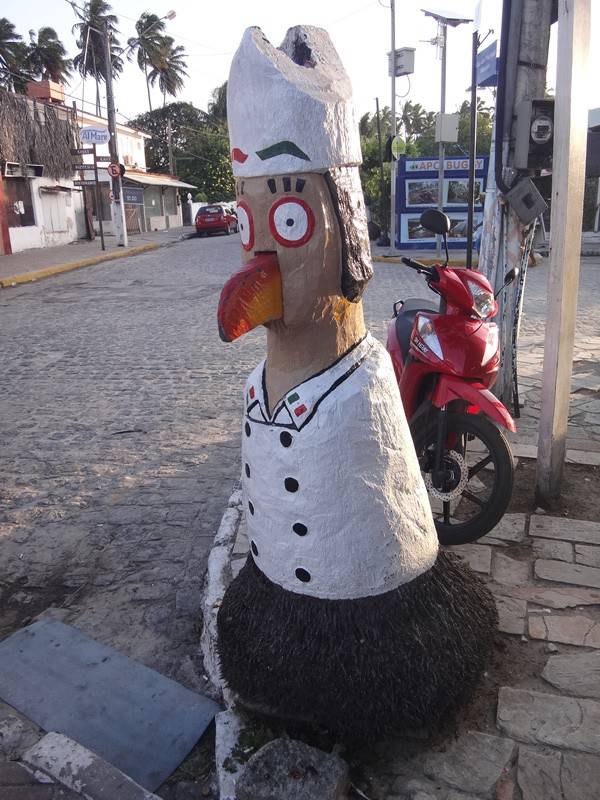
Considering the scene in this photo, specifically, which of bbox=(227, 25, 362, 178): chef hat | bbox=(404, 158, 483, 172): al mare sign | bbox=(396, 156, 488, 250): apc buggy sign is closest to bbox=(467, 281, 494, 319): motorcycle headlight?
bbox=(227, 25, 362, 178): chef hat

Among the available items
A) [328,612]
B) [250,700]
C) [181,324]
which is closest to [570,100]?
[328,612]

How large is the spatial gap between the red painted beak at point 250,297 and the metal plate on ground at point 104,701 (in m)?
1.50

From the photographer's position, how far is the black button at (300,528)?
1970mm

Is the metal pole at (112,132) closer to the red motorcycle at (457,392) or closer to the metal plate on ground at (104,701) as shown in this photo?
the red motorcycle at (457,392)

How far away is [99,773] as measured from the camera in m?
2.16

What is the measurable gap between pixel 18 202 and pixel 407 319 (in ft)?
70.6

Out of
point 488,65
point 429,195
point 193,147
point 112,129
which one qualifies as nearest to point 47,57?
point 193,147

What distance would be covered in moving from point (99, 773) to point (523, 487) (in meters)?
2.91

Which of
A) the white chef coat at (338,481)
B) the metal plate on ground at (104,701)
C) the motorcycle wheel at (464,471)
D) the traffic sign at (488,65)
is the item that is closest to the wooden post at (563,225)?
the motorcycle wheel at (464,471)

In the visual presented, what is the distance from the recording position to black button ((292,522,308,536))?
1.97 meters

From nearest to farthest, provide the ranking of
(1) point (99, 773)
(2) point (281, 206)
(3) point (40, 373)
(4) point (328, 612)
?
(2) point (281, 206) → (4) point (328, 612) → (1) point (99, 773) → (3) point (40, 373)

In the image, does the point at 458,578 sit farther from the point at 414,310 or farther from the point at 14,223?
the point at 14,223

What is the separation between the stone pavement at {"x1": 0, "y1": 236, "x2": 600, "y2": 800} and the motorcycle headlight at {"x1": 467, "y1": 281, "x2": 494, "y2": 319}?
1.24 metres

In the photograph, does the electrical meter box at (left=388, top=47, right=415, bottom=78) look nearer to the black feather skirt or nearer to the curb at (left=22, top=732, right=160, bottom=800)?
the black feather skirt
